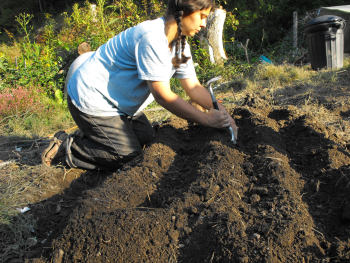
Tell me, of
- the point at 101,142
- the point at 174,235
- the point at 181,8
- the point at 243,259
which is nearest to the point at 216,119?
the point at 181,8

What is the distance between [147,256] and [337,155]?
1.67 m

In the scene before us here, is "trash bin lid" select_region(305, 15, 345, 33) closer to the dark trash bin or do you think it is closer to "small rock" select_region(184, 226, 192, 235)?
the dark trash bin

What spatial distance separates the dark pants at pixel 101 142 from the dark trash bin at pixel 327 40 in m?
4.78

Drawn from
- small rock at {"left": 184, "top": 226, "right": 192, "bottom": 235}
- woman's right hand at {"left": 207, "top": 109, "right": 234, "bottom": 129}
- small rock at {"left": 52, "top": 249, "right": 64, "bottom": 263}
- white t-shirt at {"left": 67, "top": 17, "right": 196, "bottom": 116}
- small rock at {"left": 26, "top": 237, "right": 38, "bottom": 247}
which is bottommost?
small rock at {"left": 26, "top": 237, "right": 38, "bottom": 247}

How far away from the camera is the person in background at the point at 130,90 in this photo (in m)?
2.48

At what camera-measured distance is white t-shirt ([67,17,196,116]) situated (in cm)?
249

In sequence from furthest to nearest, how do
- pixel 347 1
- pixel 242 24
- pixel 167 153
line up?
pixel 242 24 < pixel 347 1 < pixel 167 153

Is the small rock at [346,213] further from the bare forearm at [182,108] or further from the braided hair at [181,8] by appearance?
the braided hair at [181,8]

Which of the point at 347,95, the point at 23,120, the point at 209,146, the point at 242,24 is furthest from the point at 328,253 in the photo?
the point at 242,24

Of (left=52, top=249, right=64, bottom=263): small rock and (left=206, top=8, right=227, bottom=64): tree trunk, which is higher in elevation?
(left=206, top=8, right=227, bottom=64): tree trunk

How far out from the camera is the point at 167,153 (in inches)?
116

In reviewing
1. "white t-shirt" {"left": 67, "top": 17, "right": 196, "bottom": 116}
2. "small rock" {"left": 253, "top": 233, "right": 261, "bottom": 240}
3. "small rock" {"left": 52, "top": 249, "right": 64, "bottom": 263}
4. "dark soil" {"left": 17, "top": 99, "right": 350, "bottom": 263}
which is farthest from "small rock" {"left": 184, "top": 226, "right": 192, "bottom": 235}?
"white t-shirt" {"left": 67, "top": 17, "right": 196, "bottom": 116}

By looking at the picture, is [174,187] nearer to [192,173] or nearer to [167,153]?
[192,173]

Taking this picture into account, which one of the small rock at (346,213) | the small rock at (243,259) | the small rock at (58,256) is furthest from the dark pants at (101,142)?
the small rock at (346,213)
